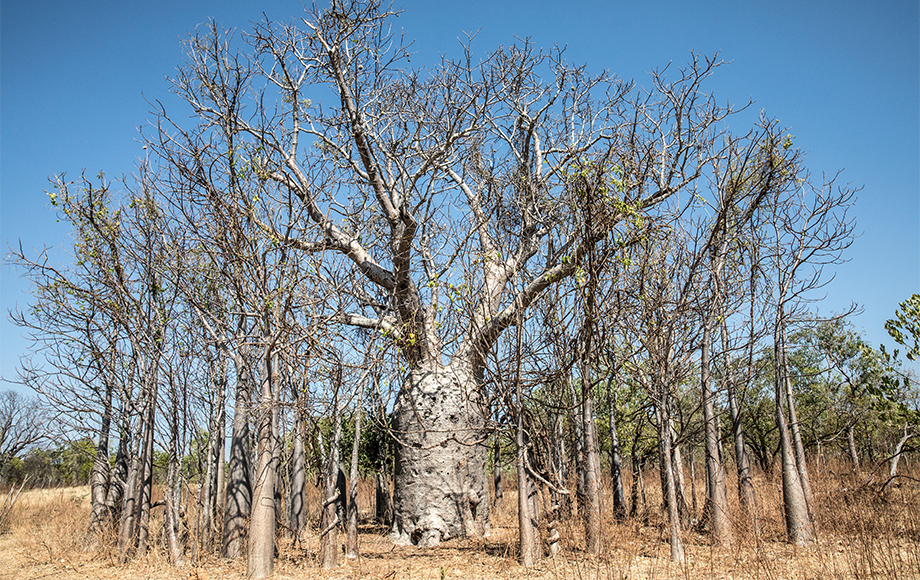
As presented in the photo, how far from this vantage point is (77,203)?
8195 millimetres

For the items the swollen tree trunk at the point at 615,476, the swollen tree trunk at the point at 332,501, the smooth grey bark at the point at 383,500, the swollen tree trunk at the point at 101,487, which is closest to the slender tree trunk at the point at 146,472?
the swollen tree trunk at the point at 101,487

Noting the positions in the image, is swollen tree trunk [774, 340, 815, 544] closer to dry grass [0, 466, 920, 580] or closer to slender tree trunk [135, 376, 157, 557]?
dry grass [0, 466, 920, 580]

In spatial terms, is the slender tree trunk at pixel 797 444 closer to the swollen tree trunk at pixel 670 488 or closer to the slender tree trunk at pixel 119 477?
the swollen tree trunk at pixel 670 488

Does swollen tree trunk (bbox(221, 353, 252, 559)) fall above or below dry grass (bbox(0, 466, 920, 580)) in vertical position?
above

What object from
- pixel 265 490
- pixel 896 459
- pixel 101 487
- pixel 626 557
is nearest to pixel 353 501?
pixel 265 490

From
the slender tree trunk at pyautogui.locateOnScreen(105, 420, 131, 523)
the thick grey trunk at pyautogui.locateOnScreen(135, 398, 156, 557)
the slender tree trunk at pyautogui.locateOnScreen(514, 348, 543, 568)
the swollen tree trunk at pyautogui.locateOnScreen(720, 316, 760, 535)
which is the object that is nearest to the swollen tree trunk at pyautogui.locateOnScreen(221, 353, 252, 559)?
the thick grey trunk at pyautogui.locateOnScreen(135, 398, 156, 557)

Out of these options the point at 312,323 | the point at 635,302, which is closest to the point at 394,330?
the point at 312,323

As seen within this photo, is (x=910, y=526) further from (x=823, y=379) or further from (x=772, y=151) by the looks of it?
(x=823, y=379)

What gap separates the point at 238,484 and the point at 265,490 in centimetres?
287

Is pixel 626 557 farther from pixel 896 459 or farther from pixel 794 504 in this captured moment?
pixel 896 459

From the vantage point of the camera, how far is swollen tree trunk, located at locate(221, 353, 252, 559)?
Result: 797 centimetres

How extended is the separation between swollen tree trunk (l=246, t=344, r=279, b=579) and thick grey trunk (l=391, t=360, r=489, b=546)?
2371 millimetres

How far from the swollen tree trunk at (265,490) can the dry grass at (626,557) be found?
0.43 meters

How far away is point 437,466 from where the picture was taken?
8.49 metres
